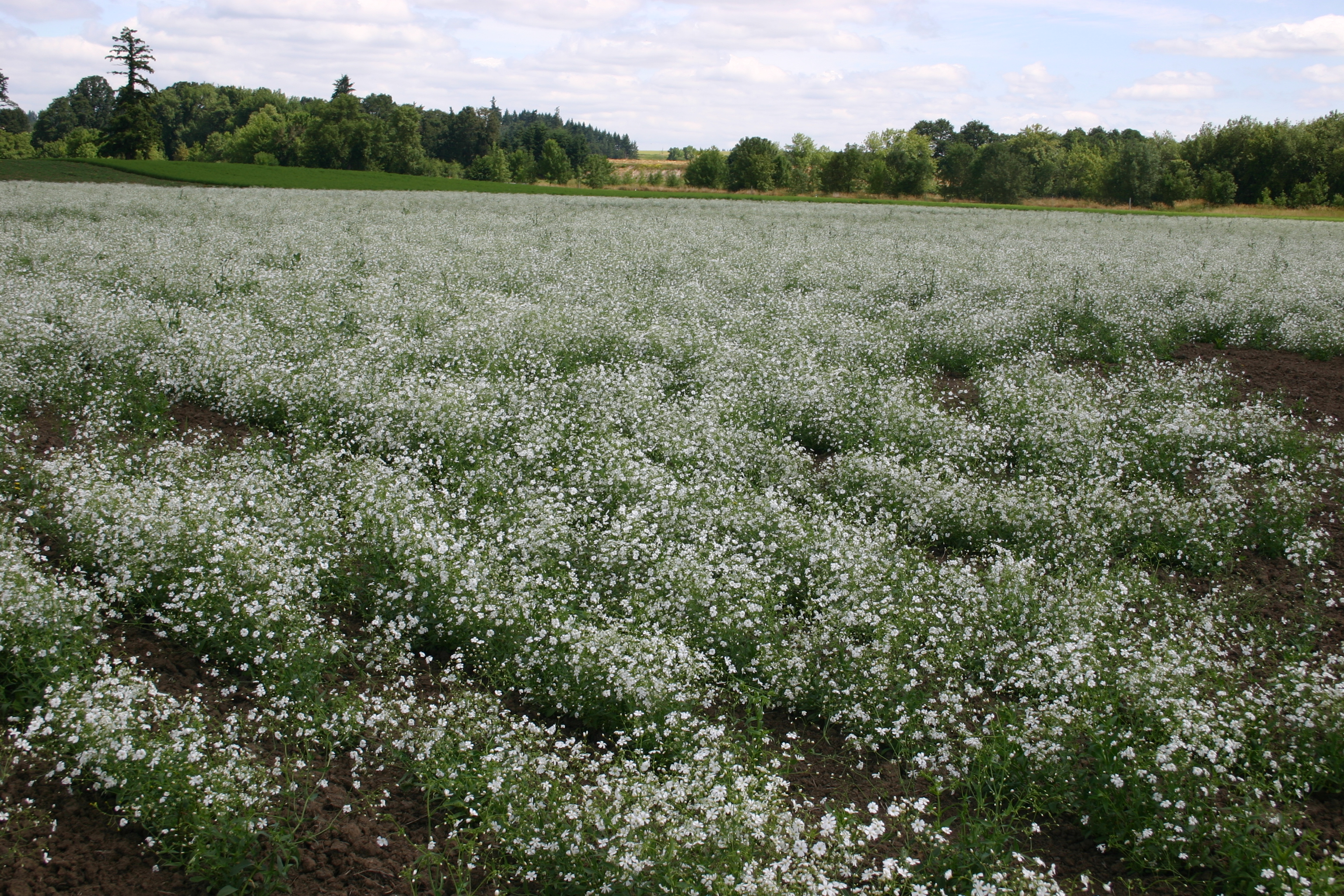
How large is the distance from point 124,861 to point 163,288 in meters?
14.6

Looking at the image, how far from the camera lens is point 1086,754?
15.9 ft

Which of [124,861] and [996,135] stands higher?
[996,135]

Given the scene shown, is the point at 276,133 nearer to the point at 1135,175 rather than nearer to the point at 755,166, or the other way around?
the point at 755,166

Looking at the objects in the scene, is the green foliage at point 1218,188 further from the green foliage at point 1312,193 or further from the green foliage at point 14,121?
the green foliage at point 14,121

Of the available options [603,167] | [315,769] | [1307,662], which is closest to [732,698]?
[315,769]

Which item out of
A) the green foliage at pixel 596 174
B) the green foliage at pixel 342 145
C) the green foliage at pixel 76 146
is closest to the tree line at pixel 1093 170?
the green foliage at pixel 596 174

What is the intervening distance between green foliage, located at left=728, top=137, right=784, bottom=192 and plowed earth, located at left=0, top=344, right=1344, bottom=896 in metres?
91.7

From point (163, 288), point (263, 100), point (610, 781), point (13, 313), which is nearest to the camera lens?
point (610, 781)

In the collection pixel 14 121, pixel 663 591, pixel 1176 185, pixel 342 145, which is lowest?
pixel 663 591

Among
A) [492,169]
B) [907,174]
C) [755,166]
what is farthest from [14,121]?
[907,174]

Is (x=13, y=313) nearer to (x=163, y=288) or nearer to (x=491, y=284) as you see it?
(x=163, y=288)

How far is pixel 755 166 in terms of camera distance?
90.8m

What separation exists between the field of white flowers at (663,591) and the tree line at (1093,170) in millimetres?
70005

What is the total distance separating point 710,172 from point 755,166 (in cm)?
790
